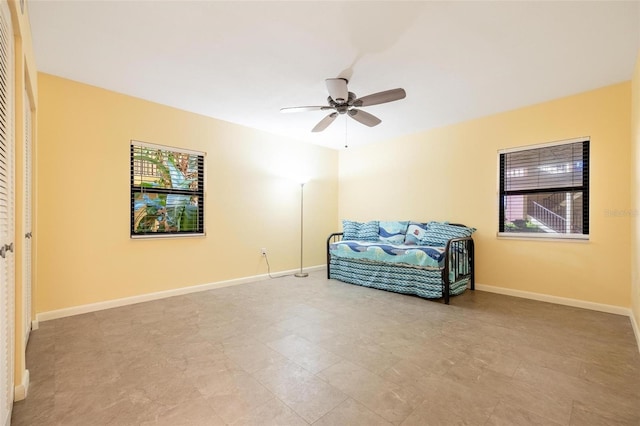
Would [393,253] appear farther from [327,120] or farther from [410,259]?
[327,120]

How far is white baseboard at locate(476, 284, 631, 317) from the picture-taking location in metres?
3.07

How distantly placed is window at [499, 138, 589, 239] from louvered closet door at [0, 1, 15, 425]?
461 cm

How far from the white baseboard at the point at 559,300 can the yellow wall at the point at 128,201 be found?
3024 mm

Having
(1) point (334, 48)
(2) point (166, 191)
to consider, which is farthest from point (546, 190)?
(2) point (166, 191)

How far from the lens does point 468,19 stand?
81.2 inches

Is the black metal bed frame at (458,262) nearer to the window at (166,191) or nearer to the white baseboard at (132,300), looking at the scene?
the white baseboard at (132,300)

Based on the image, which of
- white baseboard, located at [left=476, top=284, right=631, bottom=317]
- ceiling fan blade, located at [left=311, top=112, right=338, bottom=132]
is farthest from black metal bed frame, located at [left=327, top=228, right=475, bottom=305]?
ceiling fan blade, located at [left=311, top=112, right=338, bottom=132]

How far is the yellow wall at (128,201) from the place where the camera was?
115 inches

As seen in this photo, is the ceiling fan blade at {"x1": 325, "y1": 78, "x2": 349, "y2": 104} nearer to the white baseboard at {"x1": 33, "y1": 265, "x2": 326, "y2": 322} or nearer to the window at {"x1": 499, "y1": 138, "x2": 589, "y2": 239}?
the window at {"x1": 499, "y1": 138, "x2": 589, "y2": 239}

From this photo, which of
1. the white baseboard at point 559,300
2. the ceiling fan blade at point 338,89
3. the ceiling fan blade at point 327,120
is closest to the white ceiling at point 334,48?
the ceiling fan blade at point 338,89

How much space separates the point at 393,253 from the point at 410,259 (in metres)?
0.26

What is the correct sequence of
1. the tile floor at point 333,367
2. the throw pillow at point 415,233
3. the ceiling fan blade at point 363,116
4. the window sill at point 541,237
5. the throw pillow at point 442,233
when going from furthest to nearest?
1. the throw pillow at point 415,233
2. the throw pillow at point 442,233
3. the window sill at point 541,237
4. the ceiling fan blade at point 363,116
5. the tile floor at point 333,367

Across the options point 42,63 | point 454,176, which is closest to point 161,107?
point 42,63

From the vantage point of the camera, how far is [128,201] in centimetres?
339
